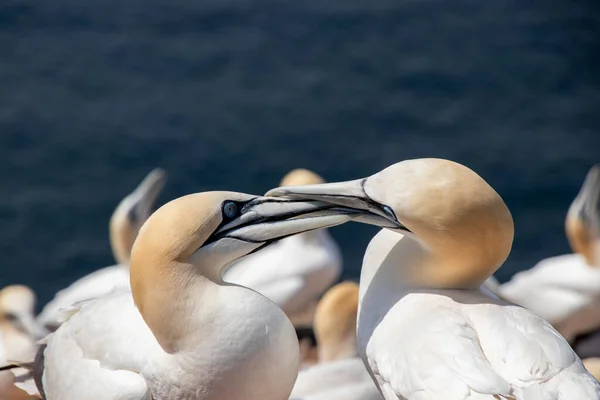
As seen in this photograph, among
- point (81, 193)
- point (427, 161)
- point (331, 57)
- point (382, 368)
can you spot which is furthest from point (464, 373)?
point (331, 57)

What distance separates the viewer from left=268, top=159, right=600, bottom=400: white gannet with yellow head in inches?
163

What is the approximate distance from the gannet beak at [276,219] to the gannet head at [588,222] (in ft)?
14.6

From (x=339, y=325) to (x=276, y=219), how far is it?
2.28 m

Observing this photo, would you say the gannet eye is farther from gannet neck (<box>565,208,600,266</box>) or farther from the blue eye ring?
gannet neck (<box>565,208,600,266</box>)

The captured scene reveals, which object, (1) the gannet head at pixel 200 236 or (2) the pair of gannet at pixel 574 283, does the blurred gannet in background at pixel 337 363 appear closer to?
(1) the gannet head at pixel 200 236

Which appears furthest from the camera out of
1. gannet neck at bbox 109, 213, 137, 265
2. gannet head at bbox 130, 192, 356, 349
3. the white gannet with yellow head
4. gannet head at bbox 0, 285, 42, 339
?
gannet neck at bbox 109, 213, 137, 265

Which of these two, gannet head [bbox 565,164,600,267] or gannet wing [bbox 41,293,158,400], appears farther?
gannet head [bbox 565,164,600,267]

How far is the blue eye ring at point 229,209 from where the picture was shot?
4.59 metres

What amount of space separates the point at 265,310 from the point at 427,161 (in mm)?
859

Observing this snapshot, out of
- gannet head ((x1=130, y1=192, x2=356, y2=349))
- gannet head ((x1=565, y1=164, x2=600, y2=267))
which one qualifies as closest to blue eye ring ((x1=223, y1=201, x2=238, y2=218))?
gannet head ((x1=130, y1=192, x2=356, y2=349))

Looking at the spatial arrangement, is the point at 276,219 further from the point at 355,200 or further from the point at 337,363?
the point at 337,363

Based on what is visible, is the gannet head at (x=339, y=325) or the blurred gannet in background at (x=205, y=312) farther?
the gannet head at (x=339, y=325)

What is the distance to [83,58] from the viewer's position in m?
14.3

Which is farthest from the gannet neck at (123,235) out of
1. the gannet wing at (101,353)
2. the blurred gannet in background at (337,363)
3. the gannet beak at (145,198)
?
the gannet wing at (101,353)
